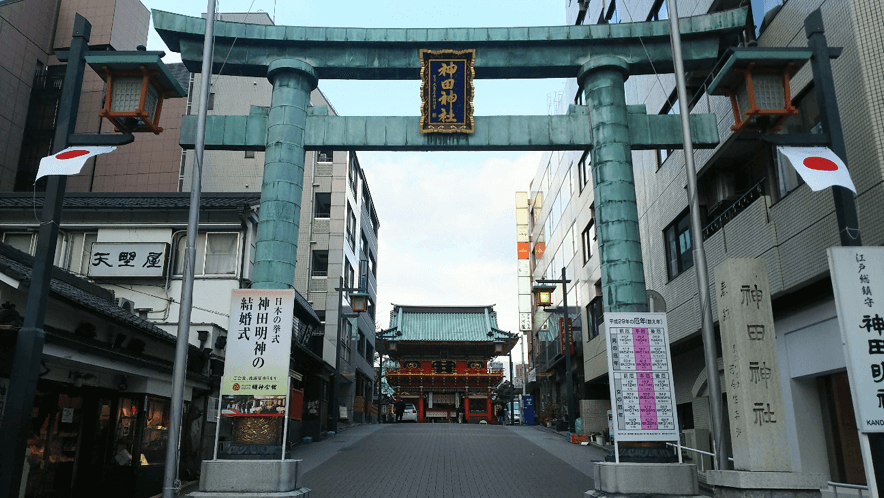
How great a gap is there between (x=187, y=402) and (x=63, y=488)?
14.7ft

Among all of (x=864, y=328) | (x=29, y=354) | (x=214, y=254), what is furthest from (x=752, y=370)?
(x=214, y=254)

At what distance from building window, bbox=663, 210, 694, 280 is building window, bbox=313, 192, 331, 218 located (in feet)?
78.9

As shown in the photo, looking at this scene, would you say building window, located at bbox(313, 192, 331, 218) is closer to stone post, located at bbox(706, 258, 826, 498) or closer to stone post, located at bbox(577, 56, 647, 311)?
stone post, located at bbox(577, 56, 647, 311)

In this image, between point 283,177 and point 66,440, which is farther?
point 283,177

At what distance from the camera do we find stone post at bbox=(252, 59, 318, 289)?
44.1ft

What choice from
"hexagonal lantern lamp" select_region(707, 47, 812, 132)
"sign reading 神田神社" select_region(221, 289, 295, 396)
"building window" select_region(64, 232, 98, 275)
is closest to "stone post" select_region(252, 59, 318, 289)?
"sign reading 神田神社" select_region(221, 289, 295, 396)

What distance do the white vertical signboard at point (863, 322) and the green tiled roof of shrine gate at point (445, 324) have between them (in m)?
46.4

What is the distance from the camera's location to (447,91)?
1470cm

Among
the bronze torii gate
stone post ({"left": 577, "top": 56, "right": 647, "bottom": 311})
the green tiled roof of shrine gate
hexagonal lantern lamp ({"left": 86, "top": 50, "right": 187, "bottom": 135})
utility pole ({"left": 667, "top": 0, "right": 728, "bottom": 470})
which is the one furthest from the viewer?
the green tiled roof of shrine gate

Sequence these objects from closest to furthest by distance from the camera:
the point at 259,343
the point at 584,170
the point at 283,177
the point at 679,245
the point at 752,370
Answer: the point at 752,370
the point at 259,343
the point at 283,177
the point at 679,245
the point at 584,170

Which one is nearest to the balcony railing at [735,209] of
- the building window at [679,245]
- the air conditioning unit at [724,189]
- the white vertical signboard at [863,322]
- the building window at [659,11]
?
the air conditioning unit at [724,189]

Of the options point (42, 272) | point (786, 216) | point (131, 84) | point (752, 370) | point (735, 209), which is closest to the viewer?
point (42, 272)

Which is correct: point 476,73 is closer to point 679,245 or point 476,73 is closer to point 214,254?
point 679,245

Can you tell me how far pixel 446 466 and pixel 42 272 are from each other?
13462mm
